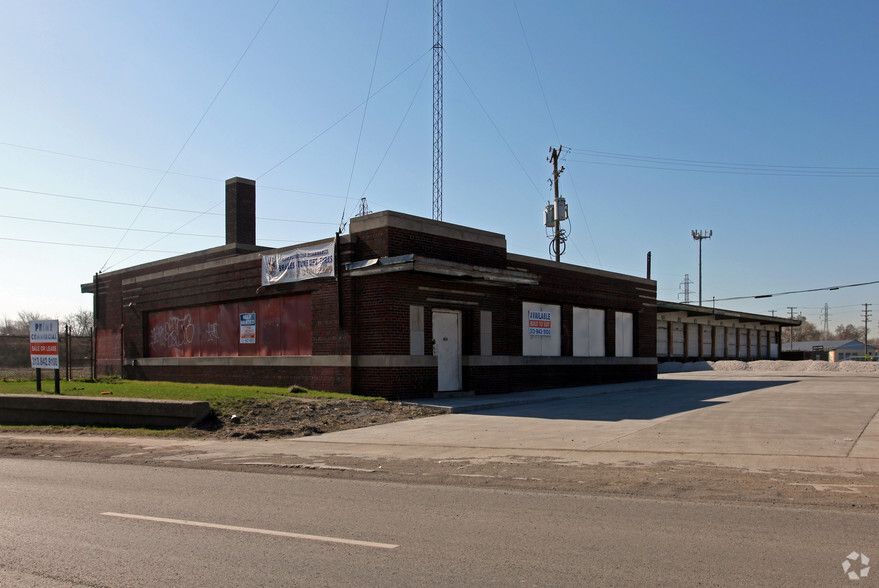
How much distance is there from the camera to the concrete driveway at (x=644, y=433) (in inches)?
428

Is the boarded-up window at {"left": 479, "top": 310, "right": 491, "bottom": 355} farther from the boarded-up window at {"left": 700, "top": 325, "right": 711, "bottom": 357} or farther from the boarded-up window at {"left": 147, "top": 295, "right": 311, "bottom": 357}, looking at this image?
the boarded-up window at {"left": 700, "top": 325, "right": 711, "bottom": 357}

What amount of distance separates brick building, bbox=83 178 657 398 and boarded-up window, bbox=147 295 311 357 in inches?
2.5

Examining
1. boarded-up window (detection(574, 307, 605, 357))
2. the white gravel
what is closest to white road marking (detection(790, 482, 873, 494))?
boarded-up window (detection(574, 307, 605, 357))

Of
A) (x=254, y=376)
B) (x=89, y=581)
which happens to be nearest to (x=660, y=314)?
(x=254, y=376)

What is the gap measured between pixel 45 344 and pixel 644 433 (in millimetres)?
16149

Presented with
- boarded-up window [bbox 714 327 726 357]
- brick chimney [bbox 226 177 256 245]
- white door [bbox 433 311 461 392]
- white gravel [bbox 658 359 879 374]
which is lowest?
white gravel [bbox 658 359 879 374]

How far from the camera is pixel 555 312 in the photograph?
2638 centimetres

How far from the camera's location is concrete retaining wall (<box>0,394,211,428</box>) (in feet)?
51.1

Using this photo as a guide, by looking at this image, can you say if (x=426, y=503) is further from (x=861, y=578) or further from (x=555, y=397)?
(x=555, y=397)

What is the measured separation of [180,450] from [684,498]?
29.6 ft

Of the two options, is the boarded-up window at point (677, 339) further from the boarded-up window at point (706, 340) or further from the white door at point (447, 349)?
the white door at point (447, 349)

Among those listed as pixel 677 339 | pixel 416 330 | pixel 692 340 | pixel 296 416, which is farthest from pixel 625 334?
pixel 692 340

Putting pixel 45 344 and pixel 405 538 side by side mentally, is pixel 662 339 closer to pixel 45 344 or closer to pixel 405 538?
pixel 45 344

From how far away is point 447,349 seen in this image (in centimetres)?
2122
